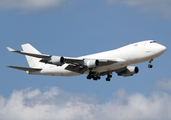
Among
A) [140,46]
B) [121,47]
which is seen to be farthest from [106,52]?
[140,46]

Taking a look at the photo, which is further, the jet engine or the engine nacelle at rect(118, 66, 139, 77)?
the engine nacelle at rect(118, 66, 139, 77)

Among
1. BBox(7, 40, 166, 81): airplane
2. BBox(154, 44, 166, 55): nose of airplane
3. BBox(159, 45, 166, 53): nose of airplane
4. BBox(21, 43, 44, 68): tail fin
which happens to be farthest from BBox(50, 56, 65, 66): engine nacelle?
BBox(159, 45, 166, 53): nose of airplane

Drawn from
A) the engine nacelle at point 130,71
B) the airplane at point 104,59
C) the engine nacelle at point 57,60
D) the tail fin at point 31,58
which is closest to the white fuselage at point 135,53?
the airplane at point 104,59

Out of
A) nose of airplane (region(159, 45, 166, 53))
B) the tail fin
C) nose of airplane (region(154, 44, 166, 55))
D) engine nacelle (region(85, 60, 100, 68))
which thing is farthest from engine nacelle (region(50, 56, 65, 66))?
nose of airplane (region(159, 45, 166, 53))

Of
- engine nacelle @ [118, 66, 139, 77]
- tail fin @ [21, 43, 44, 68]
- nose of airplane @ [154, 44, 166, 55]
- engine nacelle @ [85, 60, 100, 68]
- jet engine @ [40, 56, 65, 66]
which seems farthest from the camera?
tail fin @ [21, 43, 44, 68]

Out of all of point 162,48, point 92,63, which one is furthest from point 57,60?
point 162,48

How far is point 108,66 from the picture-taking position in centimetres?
5041

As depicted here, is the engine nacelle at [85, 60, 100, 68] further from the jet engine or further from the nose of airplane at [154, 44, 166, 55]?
the nose of airplane at [154, 44, 166, 55]

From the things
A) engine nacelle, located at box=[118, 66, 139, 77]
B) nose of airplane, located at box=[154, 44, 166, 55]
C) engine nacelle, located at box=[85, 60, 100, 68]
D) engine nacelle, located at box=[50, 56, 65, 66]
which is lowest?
engine nacelle, located at box=[118, 66, 139, 77]

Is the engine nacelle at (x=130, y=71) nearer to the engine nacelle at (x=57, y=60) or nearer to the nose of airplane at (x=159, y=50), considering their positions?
the nose of airplane at (x=159, y=50)

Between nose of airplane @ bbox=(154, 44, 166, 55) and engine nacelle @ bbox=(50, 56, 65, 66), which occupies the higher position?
nose of airplane @ bbox=(154, 44, 166, 55)

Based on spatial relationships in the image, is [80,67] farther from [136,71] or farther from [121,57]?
[136,71]

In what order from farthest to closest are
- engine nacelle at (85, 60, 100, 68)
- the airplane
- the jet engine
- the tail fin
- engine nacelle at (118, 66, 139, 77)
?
the tail fin
engine nacelle at (118, 66, 139, 77)
engine nacelle at (85, 60, 100, 68)
the airplane
the jet engine

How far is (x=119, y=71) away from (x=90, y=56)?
806 cm
